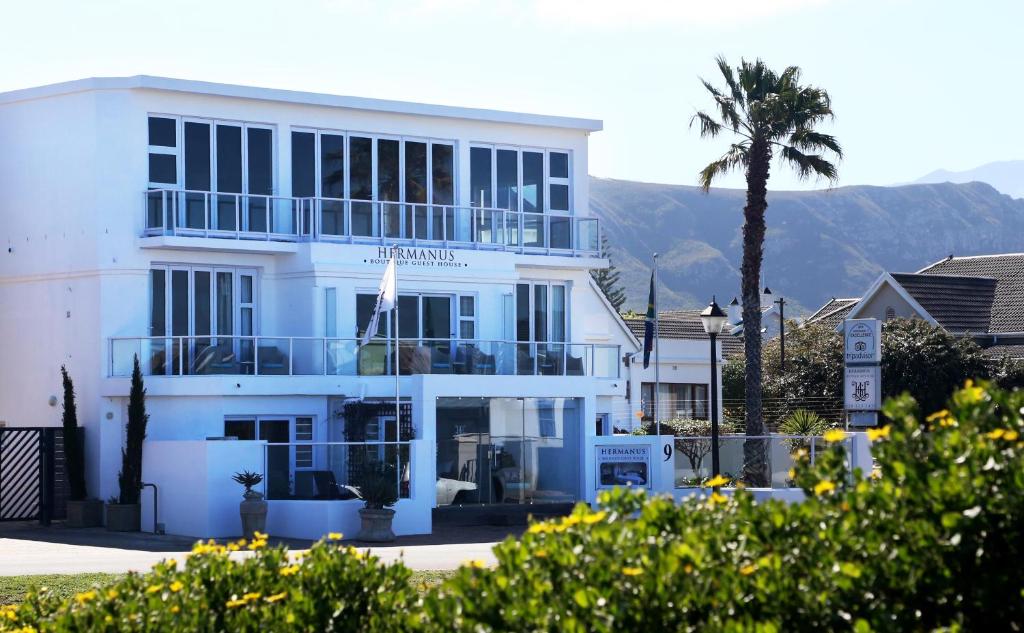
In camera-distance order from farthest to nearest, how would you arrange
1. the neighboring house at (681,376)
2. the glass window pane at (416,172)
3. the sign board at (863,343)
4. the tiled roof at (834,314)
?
the tiled roof at (834,314) < the neighboring house at (681,376) < the glass window pane at (416,172) < the sign board at (863,343)

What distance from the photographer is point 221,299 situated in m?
35.9

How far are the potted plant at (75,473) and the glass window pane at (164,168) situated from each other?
4488mm

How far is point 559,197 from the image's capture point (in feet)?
133

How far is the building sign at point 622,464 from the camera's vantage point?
1368 inches

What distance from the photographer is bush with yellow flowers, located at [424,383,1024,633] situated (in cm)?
661

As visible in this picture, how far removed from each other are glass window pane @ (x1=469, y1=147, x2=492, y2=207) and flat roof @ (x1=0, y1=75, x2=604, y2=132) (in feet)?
2.73

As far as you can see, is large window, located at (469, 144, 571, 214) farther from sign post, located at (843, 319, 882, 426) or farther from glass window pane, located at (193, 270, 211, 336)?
sign post, located at (843, 319, 882, 426)

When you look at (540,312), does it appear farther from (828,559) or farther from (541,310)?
(828,559)

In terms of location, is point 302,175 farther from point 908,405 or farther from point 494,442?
point 908,405

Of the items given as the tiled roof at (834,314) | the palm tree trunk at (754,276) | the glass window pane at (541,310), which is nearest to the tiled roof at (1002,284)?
the tiled roof at (834,314)

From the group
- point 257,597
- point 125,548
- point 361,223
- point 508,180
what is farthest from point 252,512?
point 257,597

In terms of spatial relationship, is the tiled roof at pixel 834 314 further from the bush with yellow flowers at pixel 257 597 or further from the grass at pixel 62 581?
the bush with yellow flowers at pixel 257 597

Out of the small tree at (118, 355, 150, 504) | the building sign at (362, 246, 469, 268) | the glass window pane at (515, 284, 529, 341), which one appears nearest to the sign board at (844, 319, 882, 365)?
the building sign at (362, 246, 469, 268)

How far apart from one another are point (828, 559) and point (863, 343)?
26153 mm
